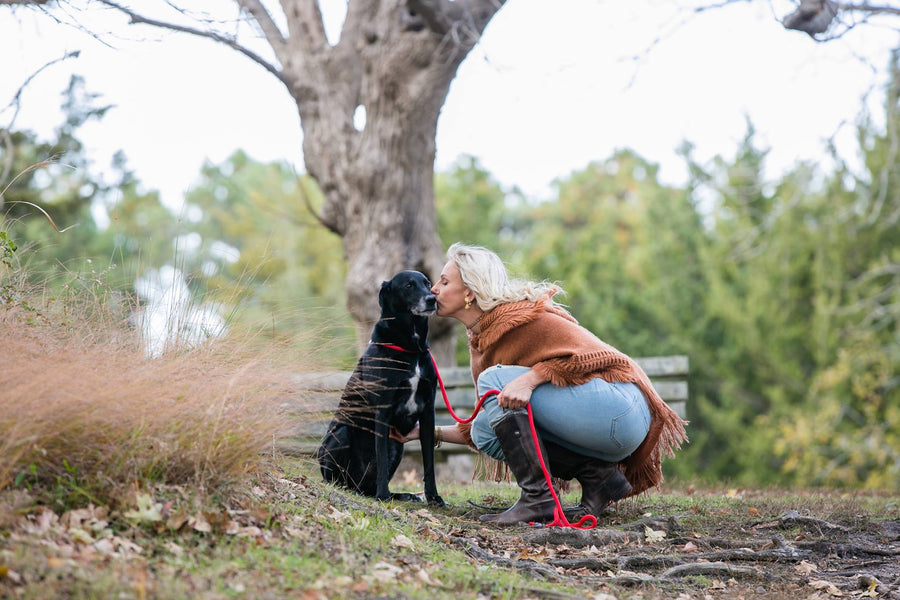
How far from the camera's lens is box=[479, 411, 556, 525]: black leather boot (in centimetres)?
380

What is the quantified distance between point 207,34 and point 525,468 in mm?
4303

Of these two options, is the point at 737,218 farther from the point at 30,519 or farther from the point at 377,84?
the point at 30,519

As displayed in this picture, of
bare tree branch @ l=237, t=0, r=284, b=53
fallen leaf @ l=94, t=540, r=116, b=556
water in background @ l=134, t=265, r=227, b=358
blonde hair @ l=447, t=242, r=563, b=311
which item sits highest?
bare tree branch @ l=237, t=0, r=284, b=53

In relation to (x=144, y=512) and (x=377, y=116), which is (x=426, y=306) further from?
(x=377, y=116)

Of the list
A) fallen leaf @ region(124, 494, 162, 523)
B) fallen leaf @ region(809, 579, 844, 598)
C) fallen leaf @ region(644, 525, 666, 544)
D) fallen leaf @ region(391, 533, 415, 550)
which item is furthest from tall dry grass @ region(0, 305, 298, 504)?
fallen leaf @ region(809, 579, 844, 598)

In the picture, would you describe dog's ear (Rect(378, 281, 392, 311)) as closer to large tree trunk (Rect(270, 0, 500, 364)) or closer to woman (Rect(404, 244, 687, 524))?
woman (Rect(404, 244, 687, 524))

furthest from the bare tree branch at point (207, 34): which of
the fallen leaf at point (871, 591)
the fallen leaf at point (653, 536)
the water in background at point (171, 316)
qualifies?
the fallen leaf at point (871, 591)

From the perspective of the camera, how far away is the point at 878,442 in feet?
47.7

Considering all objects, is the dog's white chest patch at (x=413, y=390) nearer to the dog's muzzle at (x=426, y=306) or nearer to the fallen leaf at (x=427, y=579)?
the dog's muzzle at (x=426, y=306)

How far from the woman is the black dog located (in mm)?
214

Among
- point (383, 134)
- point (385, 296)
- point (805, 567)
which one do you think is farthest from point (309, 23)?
point (805, 567)

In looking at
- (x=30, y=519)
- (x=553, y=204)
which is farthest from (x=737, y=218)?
(x=30, y=519)

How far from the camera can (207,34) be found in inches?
244

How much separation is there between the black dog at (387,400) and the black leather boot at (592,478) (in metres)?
0.69
